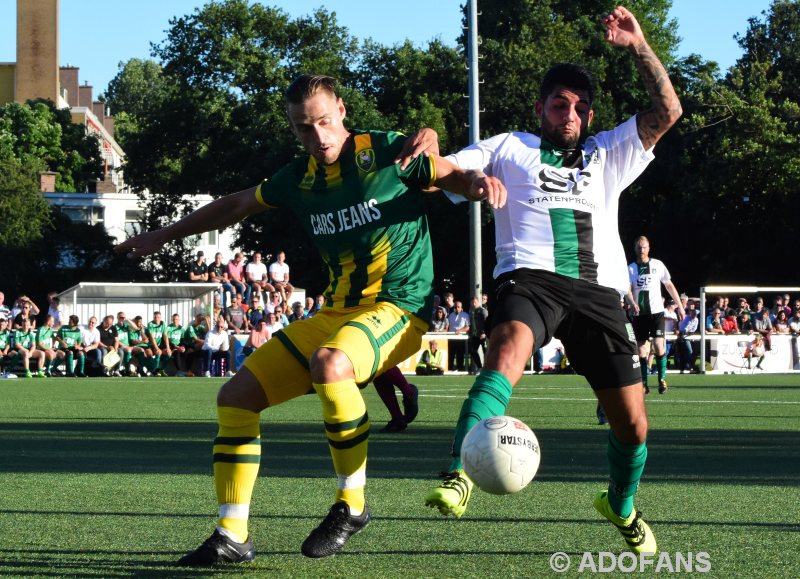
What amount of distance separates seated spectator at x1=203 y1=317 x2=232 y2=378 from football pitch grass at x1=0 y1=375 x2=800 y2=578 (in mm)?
14370

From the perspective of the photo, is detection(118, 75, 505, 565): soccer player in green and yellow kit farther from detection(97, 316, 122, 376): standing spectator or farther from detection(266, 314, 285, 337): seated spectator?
detection(97, 316, 122, 376): standing spectator

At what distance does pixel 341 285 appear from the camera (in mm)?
5699

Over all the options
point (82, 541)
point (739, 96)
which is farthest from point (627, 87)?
point (82, 541)

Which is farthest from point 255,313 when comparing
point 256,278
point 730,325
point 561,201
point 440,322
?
point 561,201

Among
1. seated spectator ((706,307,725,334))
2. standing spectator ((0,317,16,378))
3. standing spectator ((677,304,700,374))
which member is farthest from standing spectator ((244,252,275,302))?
seated spectator ((706,307,725,334))

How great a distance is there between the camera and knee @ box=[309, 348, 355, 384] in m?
5.16

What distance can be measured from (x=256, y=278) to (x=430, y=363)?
5110 mm

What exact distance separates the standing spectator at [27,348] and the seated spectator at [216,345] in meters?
3.63

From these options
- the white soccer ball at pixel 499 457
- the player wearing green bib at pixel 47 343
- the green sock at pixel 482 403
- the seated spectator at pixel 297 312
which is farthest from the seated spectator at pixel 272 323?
the white soccer ball at pixel 499 457

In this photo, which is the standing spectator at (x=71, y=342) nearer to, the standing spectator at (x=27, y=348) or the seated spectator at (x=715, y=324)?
the standing spectator at (x=27, y=348)

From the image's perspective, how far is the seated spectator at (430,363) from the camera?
29.6 metres

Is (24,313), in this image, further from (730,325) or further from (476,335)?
(730,325)

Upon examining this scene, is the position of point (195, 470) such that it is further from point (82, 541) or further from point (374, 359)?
point (374, 359)

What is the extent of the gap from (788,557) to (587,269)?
144 centimetres
